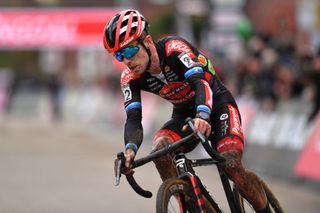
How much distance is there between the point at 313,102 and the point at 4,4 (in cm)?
6455

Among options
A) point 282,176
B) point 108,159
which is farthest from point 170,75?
point 108,159

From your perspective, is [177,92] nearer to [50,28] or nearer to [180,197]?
[180,197]

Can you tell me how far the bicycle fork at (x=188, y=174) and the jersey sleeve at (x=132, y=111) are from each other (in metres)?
0.36

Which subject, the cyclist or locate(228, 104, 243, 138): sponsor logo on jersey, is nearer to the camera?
the cyclist

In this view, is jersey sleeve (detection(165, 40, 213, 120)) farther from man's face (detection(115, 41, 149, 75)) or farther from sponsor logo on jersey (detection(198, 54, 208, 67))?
man's face (detection(115, 41, 149, 75))

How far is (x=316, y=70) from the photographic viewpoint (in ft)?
41.0

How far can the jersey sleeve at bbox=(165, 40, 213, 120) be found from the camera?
6355mm

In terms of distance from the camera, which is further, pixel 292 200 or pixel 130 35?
pixel 292 200

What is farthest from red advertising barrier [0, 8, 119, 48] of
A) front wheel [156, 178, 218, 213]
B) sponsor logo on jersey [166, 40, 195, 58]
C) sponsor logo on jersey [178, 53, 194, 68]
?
front wheel [156, 178, 218, 213]

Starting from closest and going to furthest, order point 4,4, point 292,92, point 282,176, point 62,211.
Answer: point 62,211
point 282,176
point 292,92
point 4,4

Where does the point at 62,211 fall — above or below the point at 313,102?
below

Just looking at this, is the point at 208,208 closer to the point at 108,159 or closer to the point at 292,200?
the point at 292,200

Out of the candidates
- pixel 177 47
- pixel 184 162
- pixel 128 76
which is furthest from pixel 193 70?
pixel 184 162

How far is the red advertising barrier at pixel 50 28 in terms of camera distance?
30.9 m
